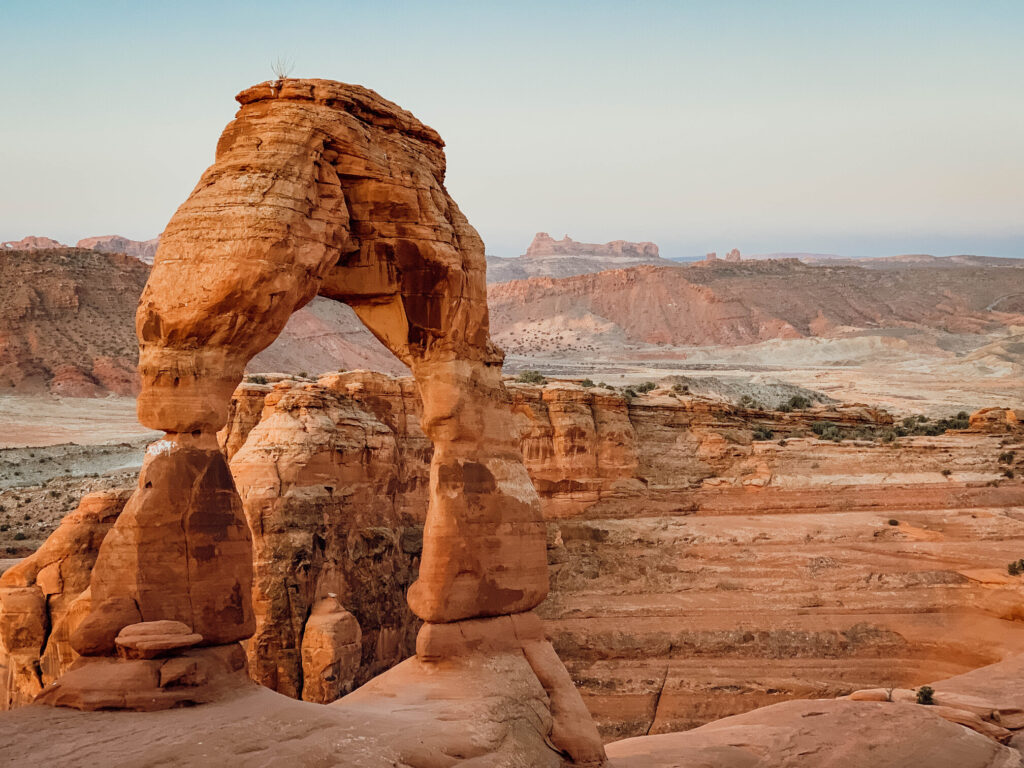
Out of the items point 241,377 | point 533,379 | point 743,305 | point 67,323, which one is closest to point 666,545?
point 533,379

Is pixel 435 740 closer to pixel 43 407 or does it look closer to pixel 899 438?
pixel 899 438

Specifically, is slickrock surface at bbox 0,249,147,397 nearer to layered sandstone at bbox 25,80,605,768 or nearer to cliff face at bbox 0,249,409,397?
cliff face at bbox 0,249,409,397

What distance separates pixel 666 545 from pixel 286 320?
1896 centimetres

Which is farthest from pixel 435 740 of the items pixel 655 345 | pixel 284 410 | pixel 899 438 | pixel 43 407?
pixel 655 345

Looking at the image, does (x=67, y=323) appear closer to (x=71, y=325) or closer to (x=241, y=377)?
(x=71, y=325)

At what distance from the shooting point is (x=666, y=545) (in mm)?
30109

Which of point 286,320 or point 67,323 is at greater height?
A: point 286,320

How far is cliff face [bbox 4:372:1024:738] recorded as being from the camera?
78.8 feet

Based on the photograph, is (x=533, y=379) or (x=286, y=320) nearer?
(x=286, y=320)

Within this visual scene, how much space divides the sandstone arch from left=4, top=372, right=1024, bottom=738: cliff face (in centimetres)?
778

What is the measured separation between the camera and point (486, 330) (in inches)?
653

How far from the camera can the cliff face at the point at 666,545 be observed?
2403 centimetres

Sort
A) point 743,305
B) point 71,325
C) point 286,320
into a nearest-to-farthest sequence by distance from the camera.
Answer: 1. point 286,320
2. point 71,325
3. point 743,305

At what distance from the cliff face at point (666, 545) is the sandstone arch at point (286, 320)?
25.5 ft
